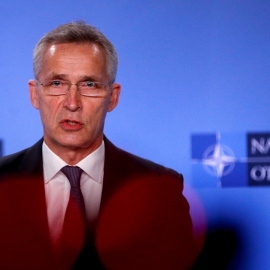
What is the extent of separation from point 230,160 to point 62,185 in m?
0.64

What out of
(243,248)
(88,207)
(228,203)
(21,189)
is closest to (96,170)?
(88,207)

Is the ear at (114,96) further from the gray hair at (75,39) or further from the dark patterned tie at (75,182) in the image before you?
the dark patterned tie at (75,182)

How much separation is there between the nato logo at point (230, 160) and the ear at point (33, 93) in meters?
0.58

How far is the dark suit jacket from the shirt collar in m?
0.02

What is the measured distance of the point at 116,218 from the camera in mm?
1540

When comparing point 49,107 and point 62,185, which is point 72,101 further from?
point 62,185

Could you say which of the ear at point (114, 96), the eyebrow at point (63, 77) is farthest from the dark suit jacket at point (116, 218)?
the eyebrow at point (63, 77)

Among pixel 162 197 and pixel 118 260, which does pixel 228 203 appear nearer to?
pixel 162 197

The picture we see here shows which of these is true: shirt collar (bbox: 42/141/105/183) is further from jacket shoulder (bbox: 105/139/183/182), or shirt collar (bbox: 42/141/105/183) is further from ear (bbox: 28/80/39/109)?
ear (bbox: 28/80/39/109)

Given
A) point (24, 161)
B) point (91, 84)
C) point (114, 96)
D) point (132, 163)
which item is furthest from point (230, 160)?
point (24, 161)

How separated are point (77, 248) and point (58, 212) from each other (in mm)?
148

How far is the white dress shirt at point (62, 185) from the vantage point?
1469 millimetres

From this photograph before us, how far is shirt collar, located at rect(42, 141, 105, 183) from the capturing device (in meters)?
1.47

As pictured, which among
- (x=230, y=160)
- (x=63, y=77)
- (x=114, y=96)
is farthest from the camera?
(x=230, y=160)
